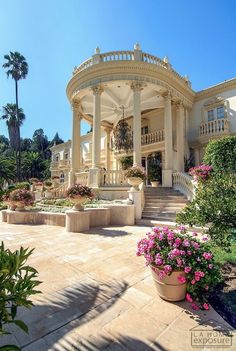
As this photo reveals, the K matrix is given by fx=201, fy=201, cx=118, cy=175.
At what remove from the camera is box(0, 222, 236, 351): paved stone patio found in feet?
6.89

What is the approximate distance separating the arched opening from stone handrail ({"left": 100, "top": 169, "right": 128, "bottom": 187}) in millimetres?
3181

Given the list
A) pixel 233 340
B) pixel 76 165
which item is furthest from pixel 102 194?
pixel 233 340

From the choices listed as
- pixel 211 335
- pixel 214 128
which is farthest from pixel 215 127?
pixel 211 335

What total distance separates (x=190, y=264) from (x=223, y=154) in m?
6.27

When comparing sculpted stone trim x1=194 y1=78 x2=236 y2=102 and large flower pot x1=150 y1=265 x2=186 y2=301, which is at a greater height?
sculpted stone trim x1=194 y1=78 x2=236 y2=102

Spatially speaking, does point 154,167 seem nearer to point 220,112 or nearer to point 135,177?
point 220,112

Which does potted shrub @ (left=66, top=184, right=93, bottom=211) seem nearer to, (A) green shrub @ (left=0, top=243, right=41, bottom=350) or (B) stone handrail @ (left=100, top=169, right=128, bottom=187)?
(B) stone handrail @ (left=100, top=169, right=128, bottom=187)

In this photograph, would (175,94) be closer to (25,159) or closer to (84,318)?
(84,318)

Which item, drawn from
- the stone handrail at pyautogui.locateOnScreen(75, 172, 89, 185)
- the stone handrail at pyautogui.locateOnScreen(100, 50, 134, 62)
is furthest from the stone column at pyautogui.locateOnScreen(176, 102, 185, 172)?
the stone handrail at pyautogui.locateOnScreen(75, 172, 89, 185)

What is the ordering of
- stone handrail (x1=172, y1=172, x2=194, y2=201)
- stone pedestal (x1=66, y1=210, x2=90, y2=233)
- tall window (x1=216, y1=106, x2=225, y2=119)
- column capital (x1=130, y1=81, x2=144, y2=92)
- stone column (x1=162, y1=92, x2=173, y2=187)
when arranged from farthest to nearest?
tall window (x1=216, y1=106, x2=225, y2=119), stone column (x1=162, y1=92, x2=173, y2=187), column capital (x1=130, y1=81, x2=144, y2=92), stone handrail (x1=172, y1=172, x2=194, y2=201), stone pedestal (x1=66, y1=210, x2=90, y2=233)

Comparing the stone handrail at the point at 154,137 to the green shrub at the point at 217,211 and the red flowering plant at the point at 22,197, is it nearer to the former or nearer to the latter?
the red flowering plant at the point at 22,197

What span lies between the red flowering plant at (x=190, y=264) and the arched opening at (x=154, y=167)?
1079 centimetres

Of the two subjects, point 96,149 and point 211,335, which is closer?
point 211,335

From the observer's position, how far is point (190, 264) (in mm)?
2676
